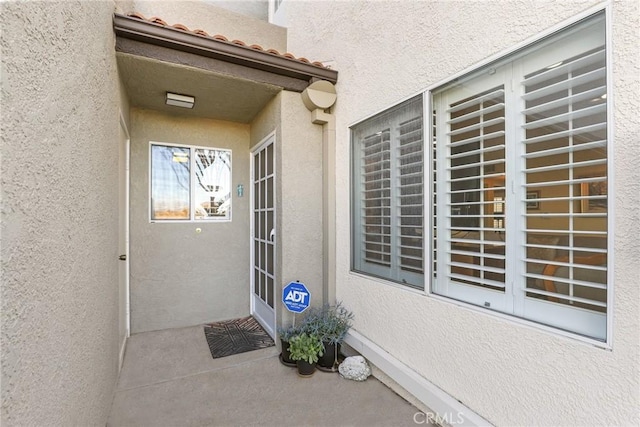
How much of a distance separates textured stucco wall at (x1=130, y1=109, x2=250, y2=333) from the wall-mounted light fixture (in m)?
0.79

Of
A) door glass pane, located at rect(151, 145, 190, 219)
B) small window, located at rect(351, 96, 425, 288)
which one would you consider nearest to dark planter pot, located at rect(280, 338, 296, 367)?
small window, located at rect(351, 96, 425, 288)

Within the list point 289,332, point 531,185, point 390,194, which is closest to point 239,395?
point 289,332

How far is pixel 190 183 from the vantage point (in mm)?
5348

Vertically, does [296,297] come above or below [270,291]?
above

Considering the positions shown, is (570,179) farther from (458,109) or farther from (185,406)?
(185,406)

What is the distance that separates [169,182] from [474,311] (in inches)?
193

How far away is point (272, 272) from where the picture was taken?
4.79 meters

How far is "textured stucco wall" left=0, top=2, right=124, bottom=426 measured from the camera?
45.4 inches

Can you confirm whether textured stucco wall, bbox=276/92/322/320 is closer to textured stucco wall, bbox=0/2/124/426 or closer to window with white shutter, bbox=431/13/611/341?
window with white shutter, bbox=431/13/611/341

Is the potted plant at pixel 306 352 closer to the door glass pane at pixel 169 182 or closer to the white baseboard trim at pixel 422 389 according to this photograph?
the white baseboard trim at pixel 422 389

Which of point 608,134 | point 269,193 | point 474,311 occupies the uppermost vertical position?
point 608,134

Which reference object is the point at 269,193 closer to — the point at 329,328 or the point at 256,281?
the point at 256,281

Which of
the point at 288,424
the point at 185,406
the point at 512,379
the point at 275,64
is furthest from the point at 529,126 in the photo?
the point at 185,406

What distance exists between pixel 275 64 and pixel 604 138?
3.47 meters
